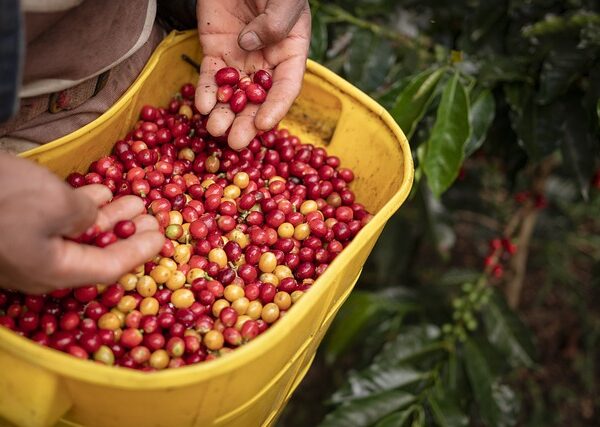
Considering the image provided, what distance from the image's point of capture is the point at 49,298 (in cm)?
170

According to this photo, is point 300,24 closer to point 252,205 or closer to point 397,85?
point 397,85

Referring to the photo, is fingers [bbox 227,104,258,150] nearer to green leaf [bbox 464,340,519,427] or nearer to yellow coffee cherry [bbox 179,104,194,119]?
yellow coffee cherry [bbox 179,104,194,119]

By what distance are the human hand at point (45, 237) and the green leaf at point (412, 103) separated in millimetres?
1128

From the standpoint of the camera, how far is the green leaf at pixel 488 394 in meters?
2.52

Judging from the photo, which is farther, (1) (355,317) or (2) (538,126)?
(1) (355,317)

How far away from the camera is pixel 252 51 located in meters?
2.19

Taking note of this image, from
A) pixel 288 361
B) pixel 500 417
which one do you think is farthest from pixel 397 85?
pixel 500 417

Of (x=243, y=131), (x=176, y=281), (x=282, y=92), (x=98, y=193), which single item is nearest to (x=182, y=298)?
(x=176, y=281)

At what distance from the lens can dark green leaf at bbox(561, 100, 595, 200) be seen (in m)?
2.31

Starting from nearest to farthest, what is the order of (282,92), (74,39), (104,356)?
(104,356)
(74,39)
(282,92)

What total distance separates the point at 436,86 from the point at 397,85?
0.48 feet

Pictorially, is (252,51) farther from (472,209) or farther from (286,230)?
(472,209)

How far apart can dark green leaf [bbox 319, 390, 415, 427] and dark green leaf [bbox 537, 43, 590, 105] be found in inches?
46.2

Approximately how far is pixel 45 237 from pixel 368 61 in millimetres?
1602
